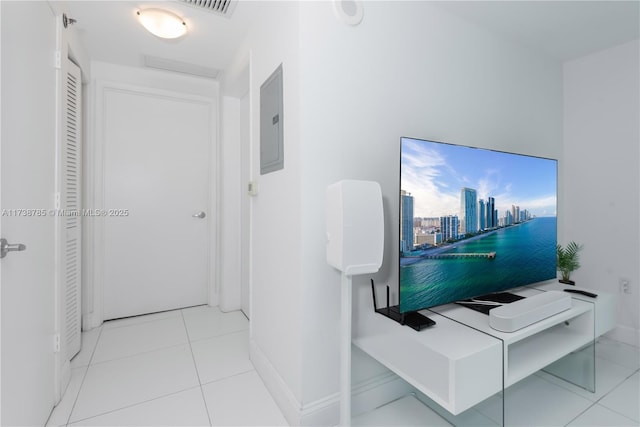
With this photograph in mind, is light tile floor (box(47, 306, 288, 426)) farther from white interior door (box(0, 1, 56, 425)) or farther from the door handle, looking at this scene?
Result: the door handle

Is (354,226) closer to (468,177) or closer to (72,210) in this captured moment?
(468,177)

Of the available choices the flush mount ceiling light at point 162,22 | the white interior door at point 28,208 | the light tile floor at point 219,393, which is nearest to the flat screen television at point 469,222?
the light tile floor at point 219,393

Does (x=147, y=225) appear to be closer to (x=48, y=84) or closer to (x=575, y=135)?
(x=48, y=84)

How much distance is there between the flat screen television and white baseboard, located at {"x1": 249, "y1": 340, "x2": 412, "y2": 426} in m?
0.55

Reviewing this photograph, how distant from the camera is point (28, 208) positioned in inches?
50.6

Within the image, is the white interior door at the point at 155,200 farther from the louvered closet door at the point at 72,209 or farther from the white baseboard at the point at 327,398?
the white baseboard at the point at 327,398

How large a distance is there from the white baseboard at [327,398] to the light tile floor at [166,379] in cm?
7

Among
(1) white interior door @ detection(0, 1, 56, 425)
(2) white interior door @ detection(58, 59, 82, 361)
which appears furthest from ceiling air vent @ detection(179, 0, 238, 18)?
(2) white interior door @ detection(58, 59, 82, 361)

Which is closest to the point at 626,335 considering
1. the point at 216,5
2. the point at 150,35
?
the point at 216,5

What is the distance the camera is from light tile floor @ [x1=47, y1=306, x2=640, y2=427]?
59.7 inches

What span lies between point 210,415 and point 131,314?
1819 mm

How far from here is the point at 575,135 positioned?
2.63 metres

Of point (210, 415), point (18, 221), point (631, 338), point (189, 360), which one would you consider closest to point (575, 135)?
point (631, 338)

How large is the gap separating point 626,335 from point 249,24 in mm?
3778
